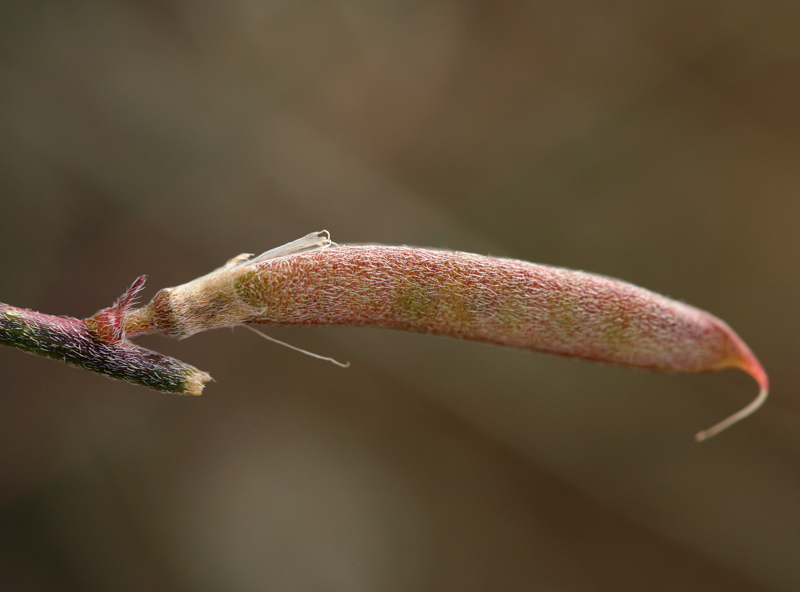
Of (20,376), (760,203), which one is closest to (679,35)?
(760,203)

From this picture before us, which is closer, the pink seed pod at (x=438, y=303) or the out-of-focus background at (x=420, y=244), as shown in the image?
the pink seed pod at (x=438, y=303)

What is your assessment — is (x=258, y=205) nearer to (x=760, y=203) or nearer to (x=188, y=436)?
(x=188, y=436)

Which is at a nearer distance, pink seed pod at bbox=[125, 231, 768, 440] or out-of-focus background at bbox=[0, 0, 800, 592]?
pink seed pod at bbox=[125, 231, 768, 440]

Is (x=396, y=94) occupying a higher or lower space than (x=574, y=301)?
higher

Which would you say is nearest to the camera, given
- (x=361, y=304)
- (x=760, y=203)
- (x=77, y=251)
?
(x=361, y=304)

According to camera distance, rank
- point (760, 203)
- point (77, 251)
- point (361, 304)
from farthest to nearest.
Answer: point (760, 203) < point (77, 251) < point (361, 304)
